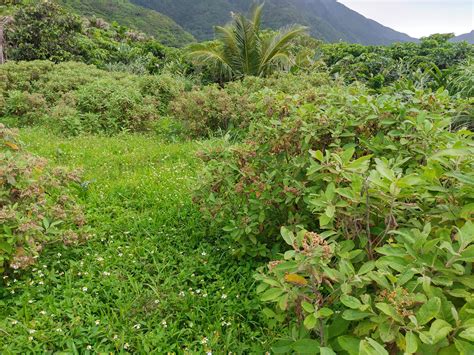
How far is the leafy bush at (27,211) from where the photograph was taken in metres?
2.49

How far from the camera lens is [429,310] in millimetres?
1038

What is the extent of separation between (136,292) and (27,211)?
98 centimetres

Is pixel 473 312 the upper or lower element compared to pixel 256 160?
upper

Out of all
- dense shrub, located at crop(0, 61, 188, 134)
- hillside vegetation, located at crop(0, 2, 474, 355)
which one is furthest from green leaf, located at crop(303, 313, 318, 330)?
dense shrub, located at crop(0, 61, 188, 134)

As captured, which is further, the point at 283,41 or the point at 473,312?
the point at 283,41

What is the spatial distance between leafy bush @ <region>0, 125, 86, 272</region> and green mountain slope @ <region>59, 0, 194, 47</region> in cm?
3305

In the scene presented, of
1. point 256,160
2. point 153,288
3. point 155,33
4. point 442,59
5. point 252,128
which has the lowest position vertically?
point 155,33

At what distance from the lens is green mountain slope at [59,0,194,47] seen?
116ft

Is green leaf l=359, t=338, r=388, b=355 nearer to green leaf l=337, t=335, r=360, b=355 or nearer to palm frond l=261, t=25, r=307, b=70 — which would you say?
green leaf l=337, t=335, r=360, b=355

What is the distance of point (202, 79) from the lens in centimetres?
1334

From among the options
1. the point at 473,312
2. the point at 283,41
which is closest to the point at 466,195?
the point at 473,312

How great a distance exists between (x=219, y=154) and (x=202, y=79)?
10807 mm

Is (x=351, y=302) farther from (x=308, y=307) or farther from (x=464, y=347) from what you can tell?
(x=464, y=347)

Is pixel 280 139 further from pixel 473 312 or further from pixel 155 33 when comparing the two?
pixel 155 33
